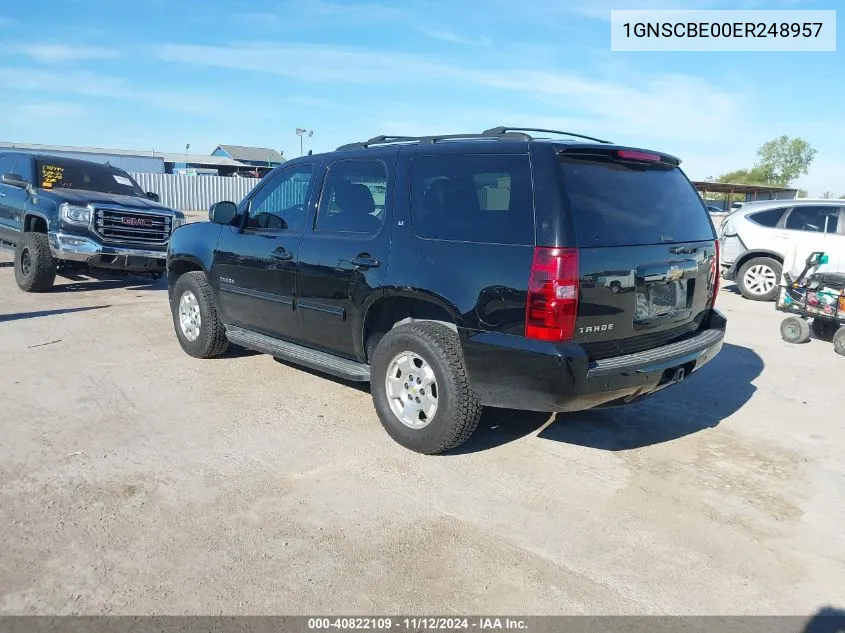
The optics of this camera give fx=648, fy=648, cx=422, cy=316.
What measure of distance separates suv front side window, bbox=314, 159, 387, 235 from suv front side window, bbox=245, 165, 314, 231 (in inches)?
10.5

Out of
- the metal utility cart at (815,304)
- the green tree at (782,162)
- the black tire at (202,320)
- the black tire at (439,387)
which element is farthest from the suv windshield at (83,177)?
the green tree at (782,162)

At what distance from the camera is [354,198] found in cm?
466

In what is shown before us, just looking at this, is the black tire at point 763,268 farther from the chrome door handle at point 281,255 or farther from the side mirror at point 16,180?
the side mirror at point 16,180

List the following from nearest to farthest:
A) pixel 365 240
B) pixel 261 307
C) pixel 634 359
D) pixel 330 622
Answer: pixel 330 622
pixel 634 359
pixel 365 240
pixel 261 307

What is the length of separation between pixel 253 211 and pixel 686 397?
3951 millimetres

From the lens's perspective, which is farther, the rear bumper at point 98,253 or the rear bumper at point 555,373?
the rear bumper at point 98,253

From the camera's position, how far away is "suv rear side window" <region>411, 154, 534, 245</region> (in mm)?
3596

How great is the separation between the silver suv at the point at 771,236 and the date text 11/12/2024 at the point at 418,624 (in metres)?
9.26

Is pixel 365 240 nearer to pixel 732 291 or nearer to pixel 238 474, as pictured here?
pixel 238 474

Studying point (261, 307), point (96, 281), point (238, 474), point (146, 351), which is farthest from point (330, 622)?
point (96, 281)

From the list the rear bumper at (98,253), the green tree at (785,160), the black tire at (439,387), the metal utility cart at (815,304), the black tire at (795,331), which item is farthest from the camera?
the green tree at (785,160)

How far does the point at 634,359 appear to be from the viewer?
145 inches

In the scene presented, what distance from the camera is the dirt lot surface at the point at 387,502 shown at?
→ 275 cm

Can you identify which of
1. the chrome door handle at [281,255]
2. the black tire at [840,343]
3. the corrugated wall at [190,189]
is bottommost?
the black tire at [840,343]
